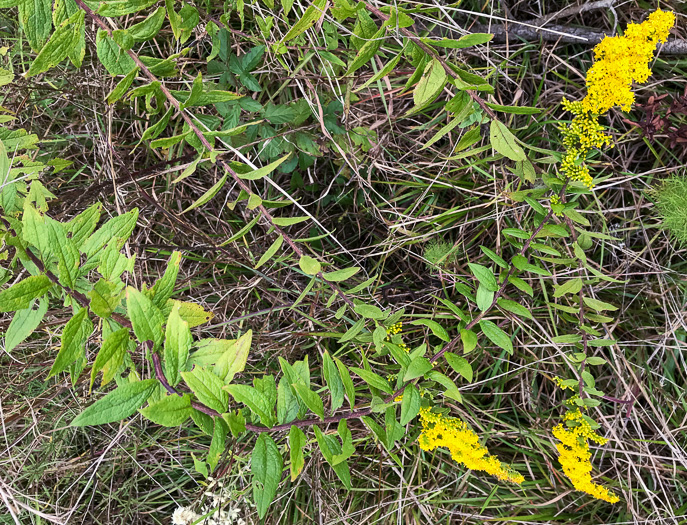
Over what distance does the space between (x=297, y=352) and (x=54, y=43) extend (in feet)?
5.92

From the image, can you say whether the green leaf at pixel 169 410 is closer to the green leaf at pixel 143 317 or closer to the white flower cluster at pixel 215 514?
the green leaf at pixel 143 317

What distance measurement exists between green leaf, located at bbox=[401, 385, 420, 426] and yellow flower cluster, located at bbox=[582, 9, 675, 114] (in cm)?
112

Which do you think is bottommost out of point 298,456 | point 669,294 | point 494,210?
point 669,294

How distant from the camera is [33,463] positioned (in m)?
2.74

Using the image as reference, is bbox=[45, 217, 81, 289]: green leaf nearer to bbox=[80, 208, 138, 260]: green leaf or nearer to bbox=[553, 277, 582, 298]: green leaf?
bbox=[80, 208, 138, 260]: green leaf

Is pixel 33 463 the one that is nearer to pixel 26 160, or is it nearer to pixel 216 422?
pixel 26 160

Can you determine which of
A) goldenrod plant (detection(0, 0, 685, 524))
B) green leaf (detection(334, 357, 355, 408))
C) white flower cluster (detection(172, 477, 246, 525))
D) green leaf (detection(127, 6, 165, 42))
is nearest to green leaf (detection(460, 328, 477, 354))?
goldenrod plant (detection(0, 0, 685, 524))

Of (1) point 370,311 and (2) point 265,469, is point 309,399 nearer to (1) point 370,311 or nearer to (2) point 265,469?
(2) point 265,469

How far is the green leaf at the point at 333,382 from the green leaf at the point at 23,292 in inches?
30.8

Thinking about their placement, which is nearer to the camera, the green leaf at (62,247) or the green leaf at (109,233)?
the green leaf at (62,247)

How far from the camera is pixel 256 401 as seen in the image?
122 centimetres

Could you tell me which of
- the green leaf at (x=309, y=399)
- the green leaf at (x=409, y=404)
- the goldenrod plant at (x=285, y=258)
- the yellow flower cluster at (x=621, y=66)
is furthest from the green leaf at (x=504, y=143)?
the green leaf at (x=309, y=399)

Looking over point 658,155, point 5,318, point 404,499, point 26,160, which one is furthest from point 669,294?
point 5,318

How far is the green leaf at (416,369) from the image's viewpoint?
1.46 meters
